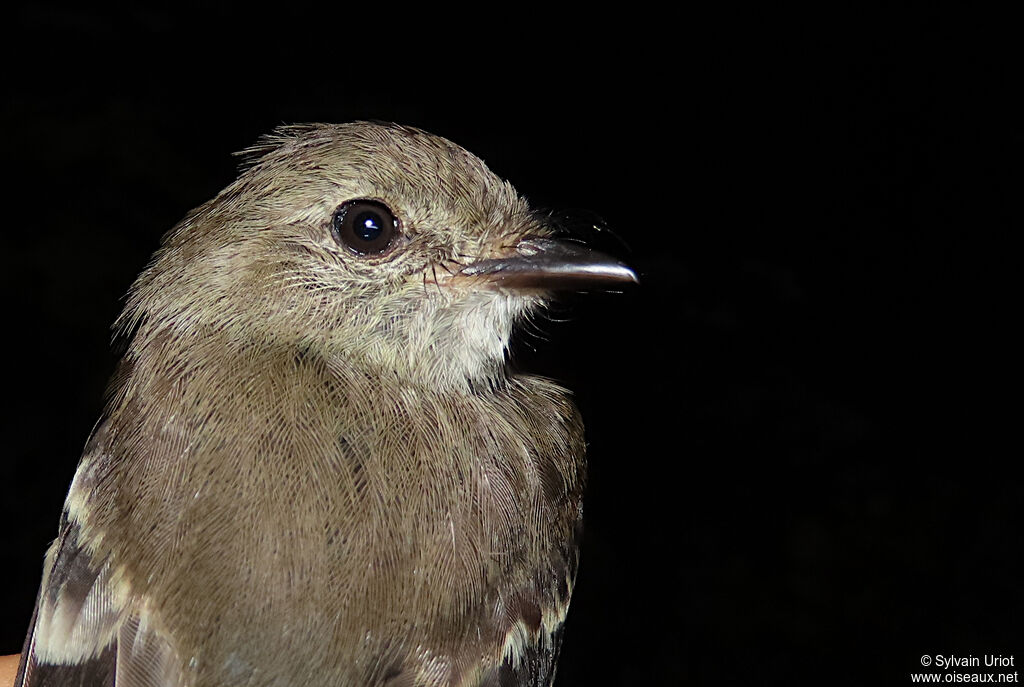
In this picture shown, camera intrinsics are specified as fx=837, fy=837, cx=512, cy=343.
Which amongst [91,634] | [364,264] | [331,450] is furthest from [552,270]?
[91,634]

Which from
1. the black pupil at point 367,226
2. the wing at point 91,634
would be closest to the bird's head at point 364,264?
the black pupil at point 367,226

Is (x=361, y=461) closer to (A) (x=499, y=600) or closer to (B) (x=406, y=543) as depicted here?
(B) (x=406, y=543)

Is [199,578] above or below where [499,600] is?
above

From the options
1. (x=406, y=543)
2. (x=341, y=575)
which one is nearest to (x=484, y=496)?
(x=406, y=543)

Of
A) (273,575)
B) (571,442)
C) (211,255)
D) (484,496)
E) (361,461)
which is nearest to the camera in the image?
(273,575)

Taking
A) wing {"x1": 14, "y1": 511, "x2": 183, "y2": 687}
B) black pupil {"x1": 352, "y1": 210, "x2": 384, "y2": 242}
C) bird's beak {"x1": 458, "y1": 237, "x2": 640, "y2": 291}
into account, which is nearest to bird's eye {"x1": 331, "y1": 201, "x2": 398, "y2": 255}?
black pupil {"x1": 352, "y1": 210, "x2": 384, "y2": 242}

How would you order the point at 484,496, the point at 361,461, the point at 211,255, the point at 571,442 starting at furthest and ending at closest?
1. the point at 571,442
2. the point at 211,255
3. the point at 484,496
4. the point at 361,461

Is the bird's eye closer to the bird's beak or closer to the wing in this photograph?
the bird's beak
